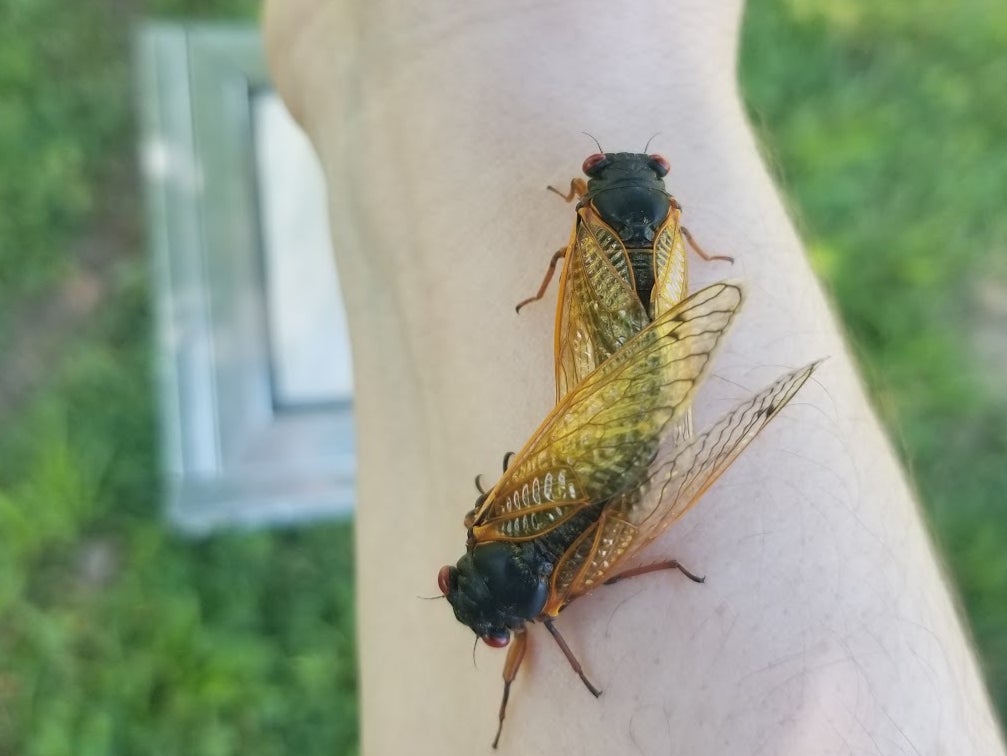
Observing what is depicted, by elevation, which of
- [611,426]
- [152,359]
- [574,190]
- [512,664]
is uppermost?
[574,190]

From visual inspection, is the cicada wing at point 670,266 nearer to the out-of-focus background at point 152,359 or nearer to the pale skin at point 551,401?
the pale skin at point 551,401

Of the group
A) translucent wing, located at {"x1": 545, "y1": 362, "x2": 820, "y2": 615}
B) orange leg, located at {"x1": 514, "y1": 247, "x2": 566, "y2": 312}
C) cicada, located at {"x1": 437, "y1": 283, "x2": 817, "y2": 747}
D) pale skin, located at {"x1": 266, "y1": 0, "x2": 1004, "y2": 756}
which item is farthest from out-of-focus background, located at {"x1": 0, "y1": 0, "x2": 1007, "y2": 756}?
translucent wing, located at {"x1": 545, "y1": 362, "x2": 820, "y2": 615}

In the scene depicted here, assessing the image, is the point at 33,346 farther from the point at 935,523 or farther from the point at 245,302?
the point at 935,523

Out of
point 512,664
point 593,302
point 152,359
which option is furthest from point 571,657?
point 152,359

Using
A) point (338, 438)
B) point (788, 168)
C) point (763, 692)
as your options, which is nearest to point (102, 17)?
point (338, 438)

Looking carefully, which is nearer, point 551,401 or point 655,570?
point 655,570

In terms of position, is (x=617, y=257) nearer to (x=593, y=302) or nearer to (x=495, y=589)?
(x=593, y=302)
